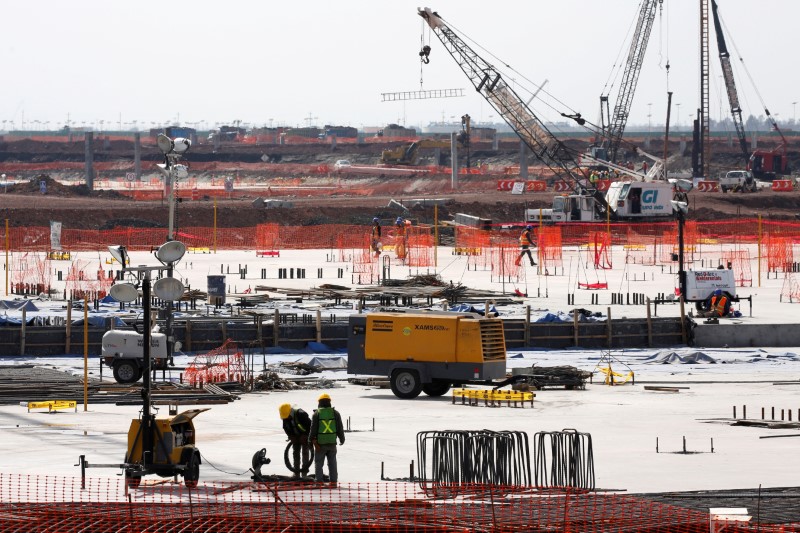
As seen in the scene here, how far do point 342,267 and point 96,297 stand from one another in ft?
70.4

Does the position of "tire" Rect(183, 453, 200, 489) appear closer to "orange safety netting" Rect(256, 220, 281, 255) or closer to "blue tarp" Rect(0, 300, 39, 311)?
"blue tarp" Rect(0, 300, 39, 311)

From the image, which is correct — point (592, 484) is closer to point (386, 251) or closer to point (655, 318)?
point (655, 318)

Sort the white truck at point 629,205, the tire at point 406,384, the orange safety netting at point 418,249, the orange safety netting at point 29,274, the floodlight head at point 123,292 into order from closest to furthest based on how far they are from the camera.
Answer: the floodlight head at point 123,292 → the tire at point 406,384 → the orange safety netting at point 29,274 → the orange safety netting at point 418,249 → the white truck at point 629,205

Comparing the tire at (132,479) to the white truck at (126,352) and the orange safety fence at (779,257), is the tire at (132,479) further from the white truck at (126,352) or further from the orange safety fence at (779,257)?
the orange safety fence at (779,257)

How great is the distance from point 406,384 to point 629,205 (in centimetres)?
6505

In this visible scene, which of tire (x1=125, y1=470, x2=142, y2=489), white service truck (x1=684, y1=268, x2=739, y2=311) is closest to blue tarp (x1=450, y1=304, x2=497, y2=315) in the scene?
white service truck (x1=684, y1=268, x2=739, y2=311)

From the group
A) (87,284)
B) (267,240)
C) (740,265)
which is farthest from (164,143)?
(267,240)

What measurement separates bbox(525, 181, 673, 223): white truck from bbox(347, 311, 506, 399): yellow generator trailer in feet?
205

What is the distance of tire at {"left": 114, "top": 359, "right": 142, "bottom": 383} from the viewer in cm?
3506

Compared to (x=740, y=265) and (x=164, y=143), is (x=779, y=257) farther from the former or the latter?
(x=164, y=143)

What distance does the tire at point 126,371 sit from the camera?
115 ft

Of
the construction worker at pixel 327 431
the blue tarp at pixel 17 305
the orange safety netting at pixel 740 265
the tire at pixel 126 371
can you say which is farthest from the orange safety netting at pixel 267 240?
the construction worker at pixel 327 431

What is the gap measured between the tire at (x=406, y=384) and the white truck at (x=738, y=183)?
105m

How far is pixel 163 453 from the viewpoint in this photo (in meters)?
22.6
